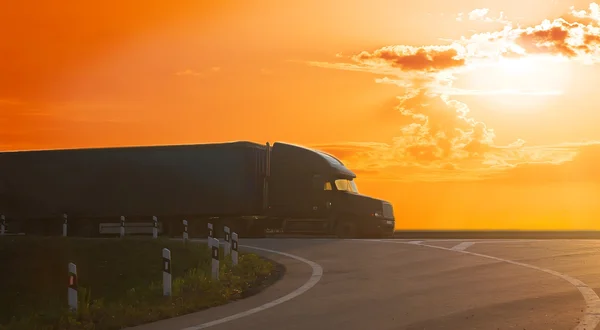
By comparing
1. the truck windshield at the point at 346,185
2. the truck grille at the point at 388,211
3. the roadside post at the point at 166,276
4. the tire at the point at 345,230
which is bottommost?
the roadside post at the point at 166,276

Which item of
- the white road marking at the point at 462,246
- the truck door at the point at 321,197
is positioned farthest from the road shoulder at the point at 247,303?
the truck door at the point at 321,197

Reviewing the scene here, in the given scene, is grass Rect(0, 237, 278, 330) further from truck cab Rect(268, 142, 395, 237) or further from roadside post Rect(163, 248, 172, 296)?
truck cab Rect(268, 142, 395, 237)

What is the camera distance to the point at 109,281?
26.4 metres

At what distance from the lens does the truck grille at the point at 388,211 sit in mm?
36906

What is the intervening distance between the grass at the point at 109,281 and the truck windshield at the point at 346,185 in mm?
8827

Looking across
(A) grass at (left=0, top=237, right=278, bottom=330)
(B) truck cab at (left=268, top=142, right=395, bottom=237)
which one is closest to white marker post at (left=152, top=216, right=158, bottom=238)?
(B) truck cab at (left=268, top=142, right=395, bottom=237)

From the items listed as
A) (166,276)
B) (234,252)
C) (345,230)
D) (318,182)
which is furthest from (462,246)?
(166,276)

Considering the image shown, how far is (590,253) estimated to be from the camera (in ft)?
79.5

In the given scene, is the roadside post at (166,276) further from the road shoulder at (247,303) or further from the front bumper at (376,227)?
the front bumper at (376,227)

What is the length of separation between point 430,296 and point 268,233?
24.4 m

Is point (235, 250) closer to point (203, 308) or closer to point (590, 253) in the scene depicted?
point (203, 308)

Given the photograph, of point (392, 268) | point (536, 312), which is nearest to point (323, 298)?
point (536, 312)

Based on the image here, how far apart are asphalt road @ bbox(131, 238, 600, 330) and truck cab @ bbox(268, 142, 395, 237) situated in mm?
9907

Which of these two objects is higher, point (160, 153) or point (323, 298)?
point (160, 153)
